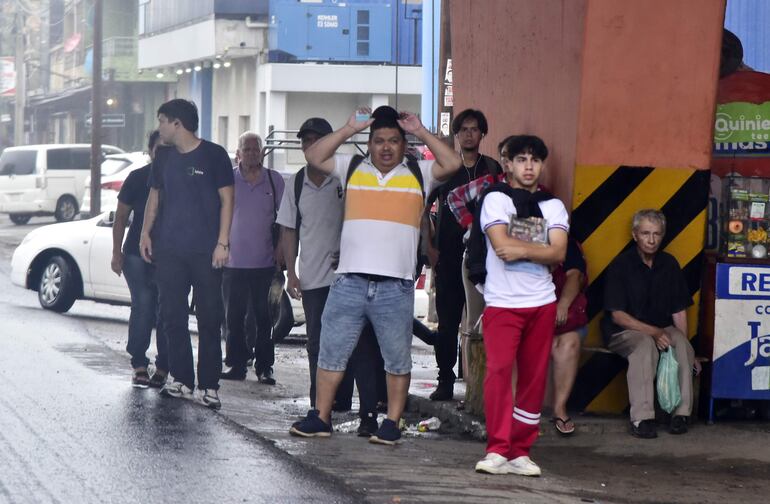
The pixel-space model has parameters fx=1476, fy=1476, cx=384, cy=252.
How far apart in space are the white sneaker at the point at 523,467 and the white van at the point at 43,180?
94.1ft

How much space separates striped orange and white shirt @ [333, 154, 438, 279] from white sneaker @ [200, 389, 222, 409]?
171cm

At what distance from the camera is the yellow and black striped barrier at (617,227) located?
8.92 m

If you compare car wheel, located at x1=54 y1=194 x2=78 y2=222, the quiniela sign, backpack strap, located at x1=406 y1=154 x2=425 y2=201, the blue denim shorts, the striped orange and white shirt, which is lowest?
car wheel, located at x1=54 y1=194 x2=78 y2=222

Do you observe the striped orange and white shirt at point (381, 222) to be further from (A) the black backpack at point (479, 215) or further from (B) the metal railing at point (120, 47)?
(B) the metal railing at point (120, 47)

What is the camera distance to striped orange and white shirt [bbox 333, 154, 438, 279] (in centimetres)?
827

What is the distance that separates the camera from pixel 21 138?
60.1 meters

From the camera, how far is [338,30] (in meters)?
37.0

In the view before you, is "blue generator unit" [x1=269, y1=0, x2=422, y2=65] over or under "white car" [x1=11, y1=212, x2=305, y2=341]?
over

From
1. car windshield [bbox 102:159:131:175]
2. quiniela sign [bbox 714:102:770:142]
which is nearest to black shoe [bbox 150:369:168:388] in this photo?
quiniela sign [bbox 714:102:770:142]

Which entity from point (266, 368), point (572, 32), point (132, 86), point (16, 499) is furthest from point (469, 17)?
point (132, 86)

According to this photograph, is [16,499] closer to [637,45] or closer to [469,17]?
[637,45]

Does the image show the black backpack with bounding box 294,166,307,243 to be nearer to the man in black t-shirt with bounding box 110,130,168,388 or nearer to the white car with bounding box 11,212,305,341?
the man in black t-shirt with bounding box 110,130,168,388

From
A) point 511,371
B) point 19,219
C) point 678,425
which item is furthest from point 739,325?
point 19,219

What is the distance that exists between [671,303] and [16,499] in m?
4.10
